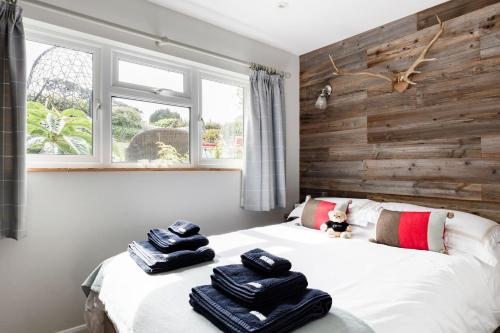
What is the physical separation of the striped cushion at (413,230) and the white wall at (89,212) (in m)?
1.41

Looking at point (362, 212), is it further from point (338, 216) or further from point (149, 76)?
point (149, 76)

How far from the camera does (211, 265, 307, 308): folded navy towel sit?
1.01 metres

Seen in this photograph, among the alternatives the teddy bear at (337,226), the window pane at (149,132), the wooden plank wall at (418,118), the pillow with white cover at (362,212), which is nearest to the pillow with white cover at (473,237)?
the wooden plank wall at (418,118)

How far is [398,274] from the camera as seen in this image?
1514mm

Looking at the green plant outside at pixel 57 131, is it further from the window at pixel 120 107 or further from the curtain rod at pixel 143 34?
the curtain rod at pixel 143 34

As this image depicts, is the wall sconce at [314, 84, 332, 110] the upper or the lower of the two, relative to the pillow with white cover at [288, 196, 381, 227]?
upper

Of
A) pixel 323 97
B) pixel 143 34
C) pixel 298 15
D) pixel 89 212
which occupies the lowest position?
pixel 89 212

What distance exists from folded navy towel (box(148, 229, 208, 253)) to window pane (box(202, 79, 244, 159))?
1.18 m

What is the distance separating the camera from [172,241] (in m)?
1.64

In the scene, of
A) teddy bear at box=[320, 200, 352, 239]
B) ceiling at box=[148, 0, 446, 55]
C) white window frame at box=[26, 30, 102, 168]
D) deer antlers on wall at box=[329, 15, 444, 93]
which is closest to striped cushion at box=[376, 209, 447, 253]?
teddy bear at box=[320, 200, 352, 239]

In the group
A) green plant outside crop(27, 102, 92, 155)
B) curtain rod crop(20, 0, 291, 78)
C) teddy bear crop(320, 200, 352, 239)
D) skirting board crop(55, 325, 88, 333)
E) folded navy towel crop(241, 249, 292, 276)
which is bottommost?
skirting board crop(55, 325, 88, 333)

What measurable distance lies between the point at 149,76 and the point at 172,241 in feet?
4.92

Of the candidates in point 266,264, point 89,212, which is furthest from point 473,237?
point 89,212

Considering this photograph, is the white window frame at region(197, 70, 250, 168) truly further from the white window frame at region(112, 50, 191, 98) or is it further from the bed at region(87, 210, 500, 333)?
the bed at region(87, 210, 500, 333)
